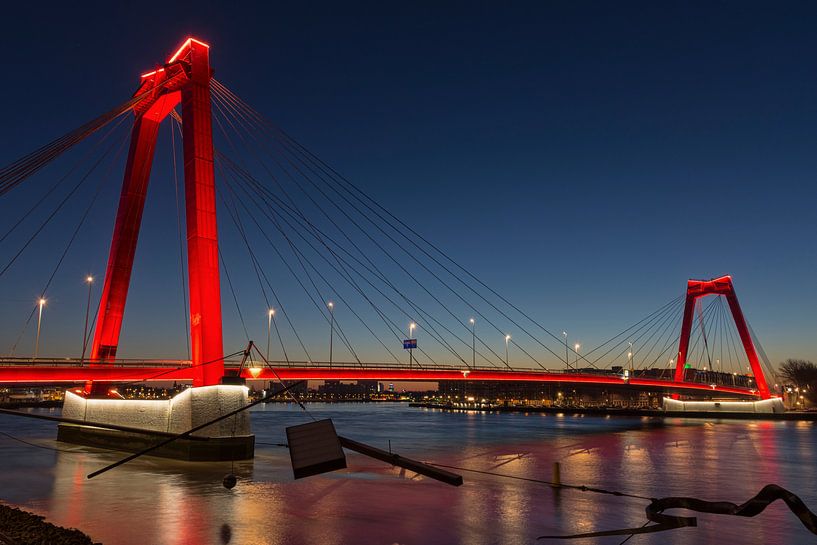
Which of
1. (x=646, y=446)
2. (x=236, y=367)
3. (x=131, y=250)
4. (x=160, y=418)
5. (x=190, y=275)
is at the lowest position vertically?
(x=646, y=446)

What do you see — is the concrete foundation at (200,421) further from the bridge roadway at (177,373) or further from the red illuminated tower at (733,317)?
the red illuminated tower at (733,317)

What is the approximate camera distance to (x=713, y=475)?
101 feet

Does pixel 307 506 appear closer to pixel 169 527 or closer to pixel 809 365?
pixel 169 527

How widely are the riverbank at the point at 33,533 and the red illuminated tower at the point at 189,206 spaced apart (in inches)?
489

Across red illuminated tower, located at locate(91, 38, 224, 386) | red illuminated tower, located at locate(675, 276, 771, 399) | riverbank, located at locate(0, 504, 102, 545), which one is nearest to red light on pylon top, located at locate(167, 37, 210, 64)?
red illuminated tower, located at locate(91, 38, 224, 386)

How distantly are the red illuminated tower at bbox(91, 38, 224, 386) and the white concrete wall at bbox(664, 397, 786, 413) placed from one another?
311 ft

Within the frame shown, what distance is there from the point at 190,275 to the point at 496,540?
21073mm

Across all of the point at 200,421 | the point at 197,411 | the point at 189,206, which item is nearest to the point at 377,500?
the point at 200,421

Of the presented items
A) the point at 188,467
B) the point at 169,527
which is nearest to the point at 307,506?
the point at 169,527

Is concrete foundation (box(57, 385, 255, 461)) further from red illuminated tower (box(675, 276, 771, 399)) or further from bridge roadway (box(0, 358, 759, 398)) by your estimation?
red illuminated tower (box(675, 276, 771, 399))

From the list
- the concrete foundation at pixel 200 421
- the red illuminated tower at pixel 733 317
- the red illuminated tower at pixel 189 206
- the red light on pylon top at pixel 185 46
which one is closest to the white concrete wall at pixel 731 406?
the red illuminated tower at pixel 733 317

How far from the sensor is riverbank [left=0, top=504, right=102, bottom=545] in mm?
13766

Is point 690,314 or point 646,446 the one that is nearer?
point 646,446

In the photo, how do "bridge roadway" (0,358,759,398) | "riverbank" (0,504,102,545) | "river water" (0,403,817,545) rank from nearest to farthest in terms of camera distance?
1. "riverbank" (0,504,102,545)
2. "river water" (0,403,817,545)
3. "bridge roadway" (0,358,759,398)
